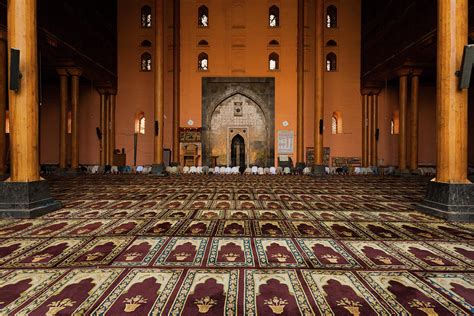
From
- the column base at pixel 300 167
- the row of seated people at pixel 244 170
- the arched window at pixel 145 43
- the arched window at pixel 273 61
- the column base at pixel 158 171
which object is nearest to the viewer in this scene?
the column base at pixel 158 171

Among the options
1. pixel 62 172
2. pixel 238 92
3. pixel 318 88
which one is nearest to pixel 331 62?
pixel 318 88

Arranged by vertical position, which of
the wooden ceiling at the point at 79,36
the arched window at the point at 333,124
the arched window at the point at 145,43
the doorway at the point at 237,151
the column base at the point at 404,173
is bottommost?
the column base at the point at 404,173

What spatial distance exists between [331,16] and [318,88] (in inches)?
222

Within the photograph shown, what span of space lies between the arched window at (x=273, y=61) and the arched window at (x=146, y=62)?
5751 millimetres

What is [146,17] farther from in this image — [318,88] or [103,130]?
[318,88]

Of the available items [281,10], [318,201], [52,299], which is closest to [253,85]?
[281,10]

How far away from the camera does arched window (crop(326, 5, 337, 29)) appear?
13.8m

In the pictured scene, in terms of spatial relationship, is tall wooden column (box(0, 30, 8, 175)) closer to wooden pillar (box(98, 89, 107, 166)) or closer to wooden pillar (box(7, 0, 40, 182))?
wooden pillar (box(7, 0, 40, 182))

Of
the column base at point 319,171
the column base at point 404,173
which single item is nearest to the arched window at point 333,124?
the column base at point 404,173

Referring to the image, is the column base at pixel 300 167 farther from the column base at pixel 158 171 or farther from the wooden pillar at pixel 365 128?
the column base at pixel 158 171

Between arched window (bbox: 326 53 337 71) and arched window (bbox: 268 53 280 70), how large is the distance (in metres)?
2.35

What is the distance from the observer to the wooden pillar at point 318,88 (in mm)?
10462

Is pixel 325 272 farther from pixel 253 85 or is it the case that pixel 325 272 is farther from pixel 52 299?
pixel 253 85

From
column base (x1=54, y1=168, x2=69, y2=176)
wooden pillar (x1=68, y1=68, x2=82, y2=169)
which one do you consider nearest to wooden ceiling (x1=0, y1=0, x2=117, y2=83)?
wooden pillar (x1=68, y1=68, x2=82, y2=169)
